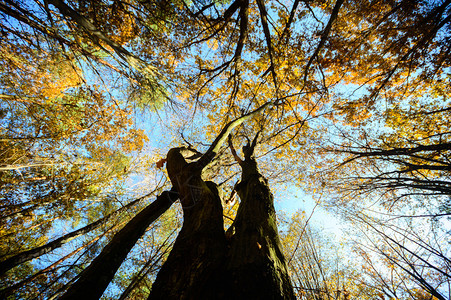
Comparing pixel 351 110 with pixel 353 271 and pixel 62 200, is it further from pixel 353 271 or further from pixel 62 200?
pixel 62 200

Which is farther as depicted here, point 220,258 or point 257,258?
point 220,258

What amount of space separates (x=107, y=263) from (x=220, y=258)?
1.22 m

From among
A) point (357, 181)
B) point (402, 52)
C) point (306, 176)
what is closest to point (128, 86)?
point (306, 176)

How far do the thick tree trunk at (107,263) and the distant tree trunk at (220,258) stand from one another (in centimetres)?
58

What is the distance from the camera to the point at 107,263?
1.67 metres

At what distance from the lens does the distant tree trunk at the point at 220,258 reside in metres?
1.32

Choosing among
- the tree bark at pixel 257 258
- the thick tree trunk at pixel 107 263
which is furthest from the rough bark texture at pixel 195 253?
the thick tree trunk at pixel 107 263

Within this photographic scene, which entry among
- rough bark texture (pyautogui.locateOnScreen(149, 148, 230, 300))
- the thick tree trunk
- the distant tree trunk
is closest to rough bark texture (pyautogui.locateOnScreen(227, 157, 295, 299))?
the distant tree trunk

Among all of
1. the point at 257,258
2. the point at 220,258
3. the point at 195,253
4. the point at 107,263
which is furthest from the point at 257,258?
the point at 107,263

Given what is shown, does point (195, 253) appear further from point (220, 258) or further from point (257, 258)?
point (257, 258)

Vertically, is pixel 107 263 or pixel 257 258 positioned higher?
pixel 257 258

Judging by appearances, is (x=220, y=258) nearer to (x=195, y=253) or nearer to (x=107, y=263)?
(x=195, y=253)

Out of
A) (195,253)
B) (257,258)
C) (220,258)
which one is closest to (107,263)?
(195,253)

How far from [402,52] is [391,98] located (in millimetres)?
1495
